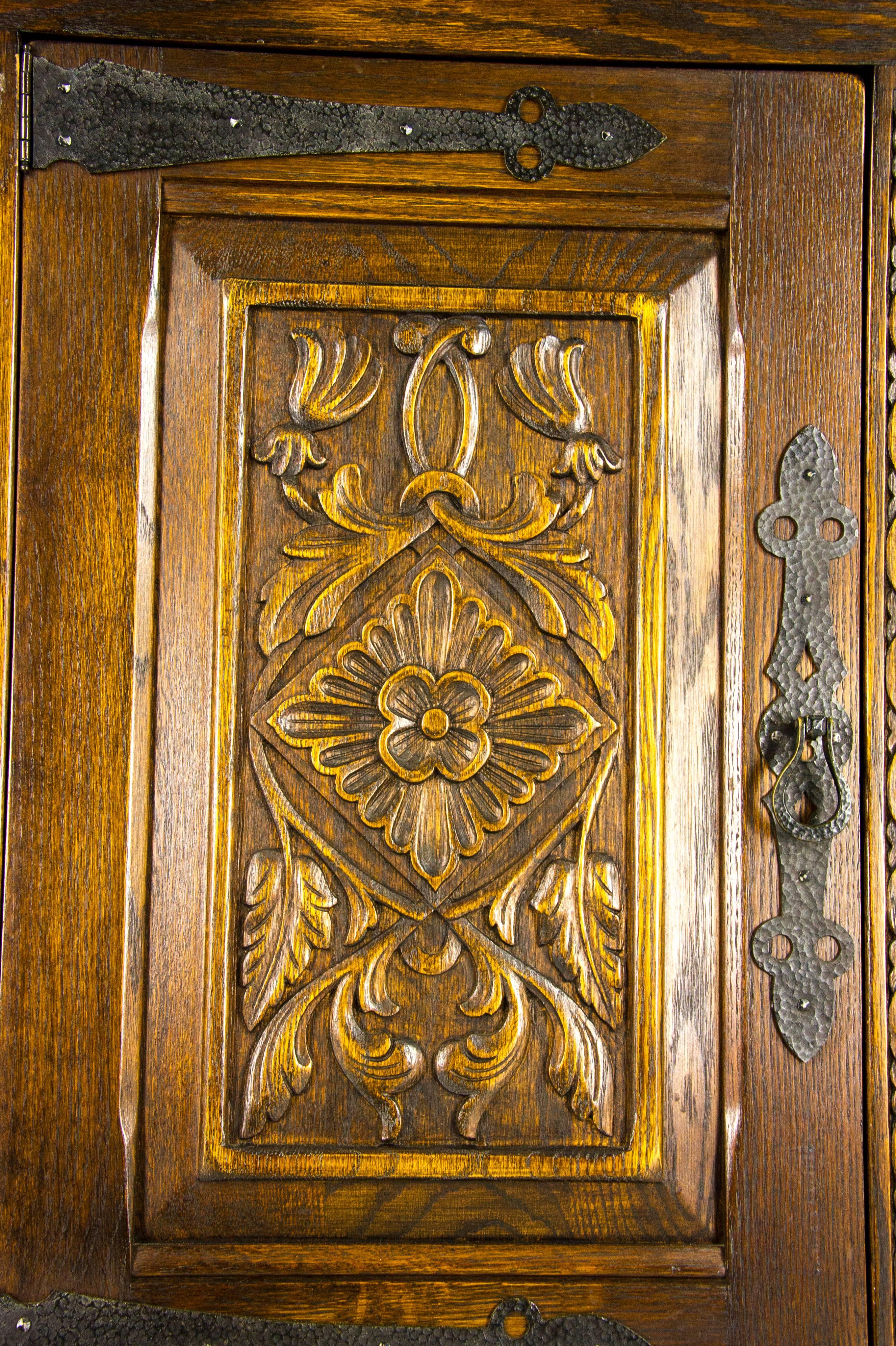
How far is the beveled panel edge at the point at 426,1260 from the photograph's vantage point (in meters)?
0.67

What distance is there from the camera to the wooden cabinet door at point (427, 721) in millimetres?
677

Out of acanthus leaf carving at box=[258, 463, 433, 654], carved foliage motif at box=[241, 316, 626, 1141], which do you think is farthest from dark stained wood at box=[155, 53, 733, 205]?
acanthus leaf carving at box=[258, 463, 433, 654]

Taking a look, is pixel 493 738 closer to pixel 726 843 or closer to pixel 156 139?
pixel 726 843

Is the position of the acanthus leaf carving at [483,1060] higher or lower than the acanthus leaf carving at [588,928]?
lower

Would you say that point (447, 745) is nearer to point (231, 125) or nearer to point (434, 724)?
point (434, 724)

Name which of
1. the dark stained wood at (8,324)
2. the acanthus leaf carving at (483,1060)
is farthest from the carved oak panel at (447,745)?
the dark stained wood at (8,324)

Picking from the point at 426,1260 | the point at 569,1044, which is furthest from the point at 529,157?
the point at 426,1260

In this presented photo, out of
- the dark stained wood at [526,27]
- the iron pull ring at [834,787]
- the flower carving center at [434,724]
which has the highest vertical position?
the dark stained wood at [526,27]

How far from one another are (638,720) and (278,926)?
0.30m

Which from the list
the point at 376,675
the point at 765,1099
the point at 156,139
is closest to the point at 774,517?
the point at 376,675

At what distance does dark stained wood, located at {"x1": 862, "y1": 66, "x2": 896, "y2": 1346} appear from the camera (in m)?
0.69

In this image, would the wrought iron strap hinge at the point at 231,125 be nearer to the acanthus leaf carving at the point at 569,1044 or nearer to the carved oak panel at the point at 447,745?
the carved oak panel at the point at 447,745

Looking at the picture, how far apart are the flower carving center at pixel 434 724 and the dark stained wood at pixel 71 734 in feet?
0.70

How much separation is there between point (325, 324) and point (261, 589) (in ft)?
0.67
